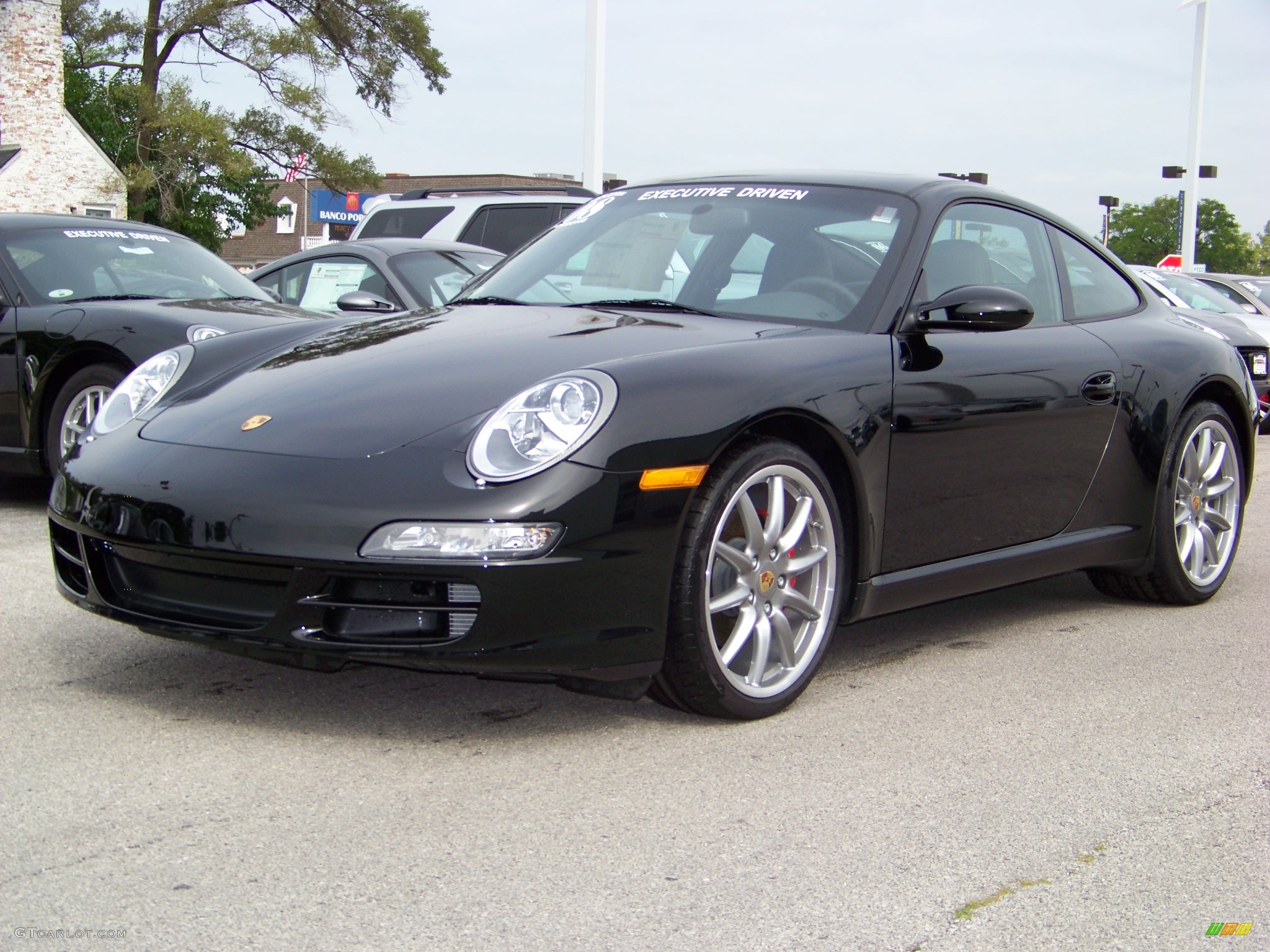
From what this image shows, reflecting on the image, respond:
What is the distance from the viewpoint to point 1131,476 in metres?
4.84

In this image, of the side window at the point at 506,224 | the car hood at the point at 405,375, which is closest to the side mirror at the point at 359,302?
the car hood at the point at 405,375

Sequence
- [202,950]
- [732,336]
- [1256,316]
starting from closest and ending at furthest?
[202,950] → [732,336] → [1256,316]

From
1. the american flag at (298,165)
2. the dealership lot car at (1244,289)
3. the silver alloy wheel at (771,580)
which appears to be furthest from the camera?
the american flag at (298,165)

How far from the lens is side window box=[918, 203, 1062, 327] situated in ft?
14.4

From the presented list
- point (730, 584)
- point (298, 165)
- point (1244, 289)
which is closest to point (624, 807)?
point (730, 584)

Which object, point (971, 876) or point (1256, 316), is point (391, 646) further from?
point (1256, 316)

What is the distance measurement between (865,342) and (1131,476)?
4.63 ft

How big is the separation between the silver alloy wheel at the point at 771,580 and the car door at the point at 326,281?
5714mm

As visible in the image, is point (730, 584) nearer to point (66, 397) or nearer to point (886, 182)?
point (886, 182)

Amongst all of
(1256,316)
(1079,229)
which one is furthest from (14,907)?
(1256,316)

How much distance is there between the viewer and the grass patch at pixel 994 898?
250cm

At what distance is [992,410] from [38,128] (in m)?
34.6

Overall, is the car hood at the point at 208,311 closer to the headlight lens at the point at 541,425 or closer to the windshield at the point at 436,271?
the windshield at the point at 436,271

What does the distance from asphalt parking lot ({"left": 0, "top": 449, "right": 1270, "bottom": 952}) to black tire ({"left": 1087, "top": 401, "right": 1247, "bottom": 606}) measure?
712 mm
